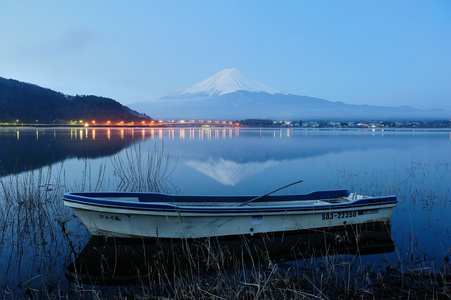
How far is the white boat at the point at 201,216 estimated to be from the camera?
7.70 meters

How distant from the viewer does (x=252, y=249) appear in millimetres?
8398

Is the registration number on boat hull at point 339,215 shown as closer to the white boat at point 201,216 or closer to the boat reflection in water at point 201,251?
the white boat at point 201,216

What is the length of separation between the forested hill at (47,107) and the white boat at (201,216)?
160 metres

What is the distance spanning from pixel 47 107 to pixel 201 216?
184753mm

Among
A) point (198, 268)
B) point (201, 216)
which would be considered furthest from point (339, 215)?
point (198, 268)

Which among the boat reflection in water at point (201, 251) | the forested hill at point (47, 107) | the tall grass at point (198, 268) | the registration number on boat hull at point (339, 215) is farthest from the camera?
the forested hill at point (47, 107)

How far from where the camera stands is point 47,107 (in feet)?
550

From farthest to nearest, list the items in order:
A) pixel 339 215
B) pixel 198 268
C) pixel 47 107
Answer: pixel 47 107, pixel 339 215, pixel 198 268

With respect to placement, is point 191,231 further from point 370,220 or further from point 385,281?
point 370,220

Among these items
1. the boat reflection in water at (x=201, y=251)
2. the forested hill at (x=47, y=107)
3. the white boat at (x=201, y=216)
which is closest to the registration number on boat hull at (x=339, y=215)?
the white boat at (x=201, y=216)

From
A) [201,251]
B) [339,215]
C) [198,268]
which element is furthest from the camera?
[339,215]

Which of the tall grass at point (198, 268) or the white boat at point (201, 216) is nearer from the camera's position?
the tall grass at point (198, 268)

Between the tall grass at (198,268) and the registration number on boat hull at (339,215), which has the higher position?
the registration number on boat hull at (339,215)

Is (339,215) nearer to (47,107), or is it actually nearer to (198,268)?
(198,268)
